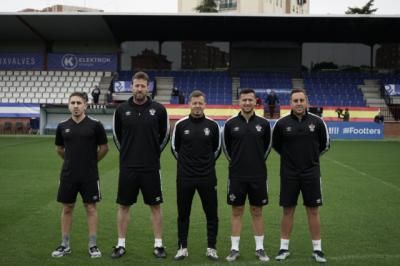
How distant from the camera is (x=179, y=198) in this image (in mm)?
5941

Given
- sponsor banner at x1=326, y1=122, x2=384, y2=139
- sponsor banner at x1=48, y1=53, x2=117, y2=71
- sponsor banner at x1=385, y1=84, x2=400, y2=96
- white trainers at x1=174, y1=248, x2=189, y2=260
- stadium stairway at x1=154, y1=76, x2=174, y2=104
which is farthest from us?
sponsor banner at x1=48, y1=53, x2=117, y2=71

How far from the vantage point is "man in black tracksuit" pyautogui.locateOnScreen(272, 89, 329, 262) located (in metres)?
5.80

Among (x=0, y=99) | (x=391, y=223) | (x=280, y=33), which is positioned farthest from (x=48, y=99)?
(x=391, y=223)

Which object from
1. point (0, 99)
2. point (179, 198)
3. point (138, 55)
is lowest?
point (179, 198)

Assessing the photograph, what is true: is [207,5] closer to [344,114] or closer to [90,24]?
[90,24]

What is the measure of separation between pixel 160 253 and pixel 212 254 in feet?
1.88

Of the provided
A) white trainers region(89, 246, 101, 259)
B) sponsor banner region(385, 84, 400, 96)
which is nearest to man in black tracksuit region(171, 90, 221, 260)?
white trainers region(89, 246, 101, 259)

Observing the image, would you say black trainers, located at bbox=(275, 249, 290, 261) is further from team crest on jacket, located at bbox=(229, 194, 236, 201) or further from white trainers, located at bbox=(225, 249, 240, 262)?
team crest on jacket, located at bbox=(229, 194, 236, 201)

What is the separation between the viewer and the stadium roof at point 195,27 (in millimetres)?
31406

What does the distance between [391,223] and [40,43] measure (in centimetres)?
3271

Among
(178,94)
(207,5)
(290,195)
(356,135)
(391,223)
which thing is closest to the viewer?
(290,195)

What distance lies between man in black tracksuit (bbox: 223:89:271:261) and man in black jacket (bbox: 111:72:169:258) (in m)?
0.83

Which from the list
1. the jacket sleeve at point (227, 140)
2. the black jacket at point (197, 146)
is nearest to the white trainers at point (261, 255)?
the black jacket at point (197, 146)

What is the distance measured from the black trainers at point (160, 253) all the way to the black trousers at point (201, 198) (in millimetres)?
196
